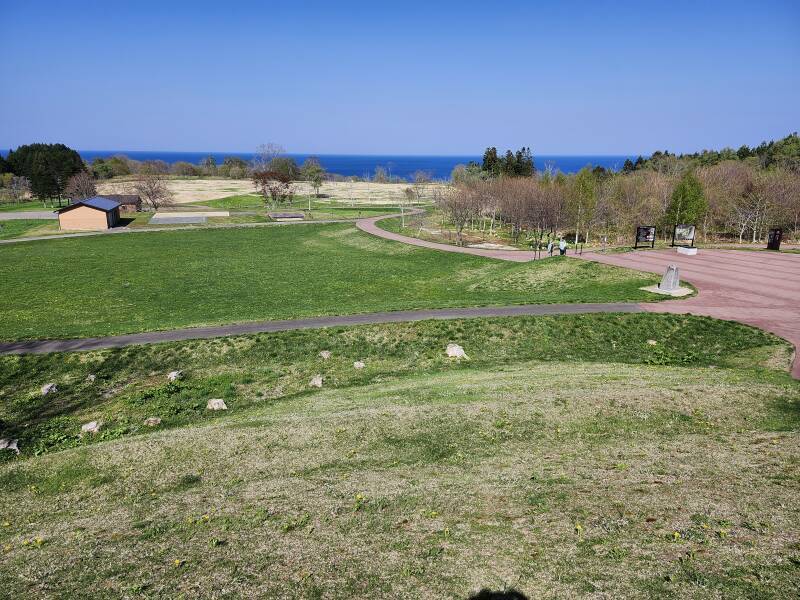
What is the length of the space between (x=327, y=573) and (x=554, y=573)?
3.67 m

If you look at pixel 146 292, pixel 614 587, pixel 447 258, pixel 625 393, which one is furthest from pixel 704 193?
pixel 614 587

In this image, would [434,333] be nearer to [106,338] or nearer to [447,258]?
→ [106,338]

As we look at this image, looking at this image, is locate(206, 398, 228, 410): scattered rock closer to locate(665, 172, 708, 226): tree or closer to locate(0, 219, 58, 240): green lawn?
locate(665, 172, 708, 226): tree

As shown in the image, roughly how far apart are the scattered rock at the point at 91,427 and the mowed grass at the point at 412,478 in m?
0.35

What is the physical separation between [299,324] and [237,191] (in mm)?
107204

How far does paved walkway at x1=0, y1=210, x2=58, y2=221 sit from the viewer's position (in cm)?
8062

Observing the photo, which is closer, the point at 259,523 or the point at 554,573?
the point at 554,573

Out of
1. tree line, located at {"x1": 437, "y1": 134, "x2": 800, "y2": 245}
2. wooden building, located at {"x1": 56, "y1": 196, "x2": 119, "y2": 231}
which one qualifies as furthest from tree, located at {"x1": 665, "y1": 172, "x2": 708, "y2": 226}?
wooden building, located at {"x1": 56, "y1": 196, "x2": 119, "y2": 231}

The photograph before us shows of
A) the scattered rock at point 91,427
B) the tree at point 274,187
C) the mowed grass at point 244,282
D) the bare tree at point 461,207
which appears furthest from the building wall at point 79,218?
the scattered rock at point 91,427

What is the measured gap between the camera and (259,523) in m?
10.4

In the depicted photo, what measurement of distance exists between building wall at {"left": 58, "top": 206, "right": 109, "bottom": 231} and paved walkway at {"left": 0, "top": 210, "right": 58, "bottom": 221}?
1340 centimetres

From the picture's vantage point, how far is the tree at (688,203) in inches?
2036

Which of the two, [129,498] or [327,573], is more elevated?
[327,573]

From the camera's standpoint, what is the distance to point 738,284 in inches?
1202
